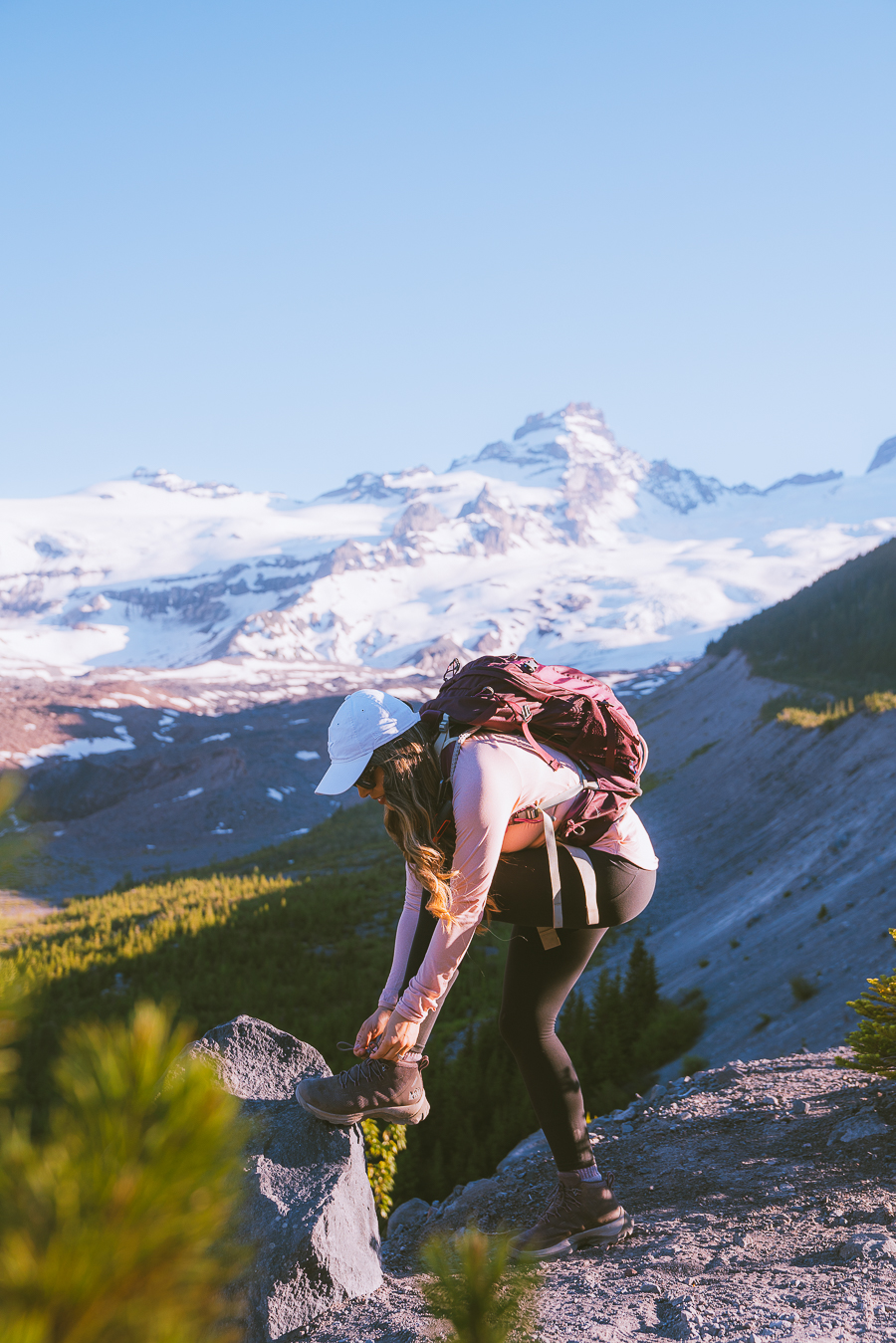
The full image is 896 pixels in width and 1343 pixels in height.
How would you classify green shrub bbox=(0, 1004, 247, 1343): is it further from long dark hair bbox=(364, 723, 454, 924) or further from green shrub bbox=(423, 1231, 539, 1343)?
long dark hair bbox=(364, 723, 454, 924)

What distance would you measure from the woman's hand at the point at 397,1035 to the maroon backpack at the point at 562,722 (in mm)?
775

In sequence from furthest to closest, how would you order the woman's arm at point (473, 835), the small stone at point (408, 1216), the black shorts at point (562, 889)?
the small stone at point (408, 1216), the black shorts at point (562, 889), the woman's arm at point (473, 835)

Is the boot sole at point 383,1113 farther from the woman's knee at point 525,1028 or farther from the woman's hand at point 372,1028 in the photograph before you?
the woman's knee at point 525,1028

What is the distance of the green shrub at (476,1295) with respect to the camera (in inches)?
34.0

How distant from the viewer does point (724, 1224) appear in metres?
3.20

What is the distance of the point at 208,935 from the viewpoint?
17.3m

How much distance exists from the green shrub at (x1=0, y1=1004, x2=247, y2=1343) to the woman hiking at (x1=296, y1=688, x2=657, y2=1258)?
169cm

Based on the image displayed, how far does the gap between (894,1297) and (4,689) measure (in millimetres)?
88085

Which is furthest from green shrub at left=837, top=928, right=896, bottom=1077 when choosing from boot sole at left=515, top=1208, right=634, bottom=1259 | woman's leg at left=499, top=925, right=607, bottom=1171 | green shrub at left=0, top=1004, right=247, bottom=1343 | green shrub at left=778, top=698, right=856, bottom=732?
green shrub at left=778, top=698, right=856, bottom=732

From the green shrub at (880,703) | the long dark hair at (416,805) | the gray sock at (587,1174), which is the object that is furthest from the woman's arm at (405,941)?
the green shrub at (880,703)

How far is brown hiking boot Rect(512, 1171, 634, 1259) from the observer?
295cm

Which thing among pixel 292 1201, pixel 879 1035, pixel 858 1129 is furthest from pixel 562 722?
pixel 858 1129

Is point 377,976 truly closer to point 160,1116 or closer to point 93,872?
point 160,1116

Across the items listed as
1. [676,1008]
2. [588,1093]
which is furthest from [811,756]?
[588,1093]
